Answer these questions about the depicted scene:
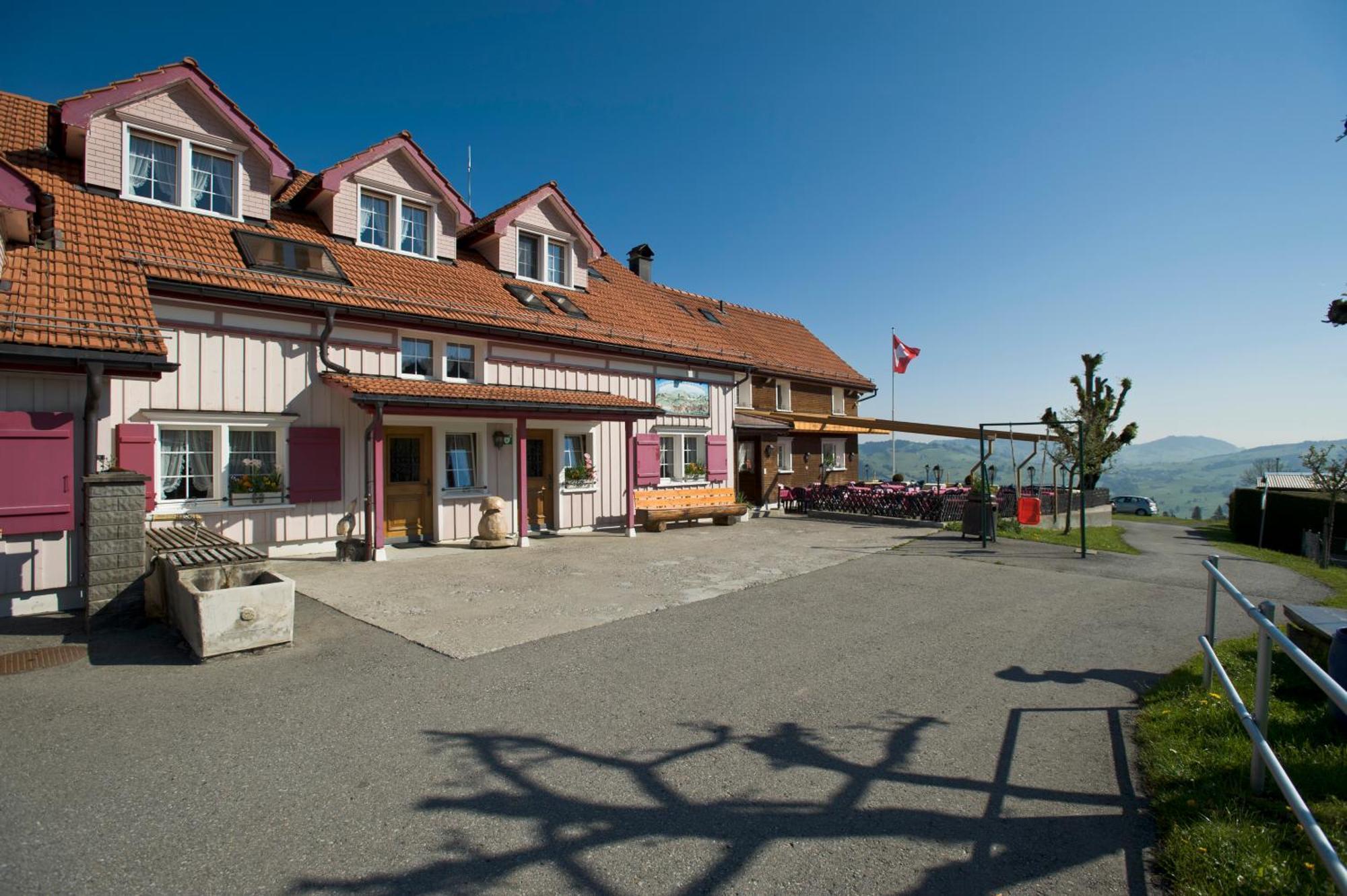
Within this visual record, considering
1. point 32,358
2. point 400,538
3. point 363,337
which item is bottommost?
point 400,538

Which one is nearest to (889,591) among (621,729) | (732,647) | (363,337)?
(732,647)

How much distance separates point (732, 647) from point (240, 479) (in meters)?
8.37

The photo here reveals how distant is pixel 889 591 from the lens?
9.42 metres

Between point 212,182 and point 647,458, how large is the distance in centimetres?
1011

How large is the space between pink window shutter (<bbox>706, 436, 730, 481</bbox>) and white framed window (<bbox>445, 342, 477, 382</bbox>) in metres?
7.26

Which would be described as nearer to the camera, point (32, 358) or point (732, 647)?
point (732, 647)

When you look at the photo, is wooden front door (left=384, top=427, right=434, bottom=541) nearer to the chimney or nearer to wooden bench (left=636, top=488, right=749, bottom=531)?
wooden bench (left=636, top=488, right=749, bottom=531)

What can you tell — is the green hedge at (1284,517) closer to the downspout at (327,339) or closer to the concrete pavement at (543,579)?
A: the concrete pavement at (543,579)

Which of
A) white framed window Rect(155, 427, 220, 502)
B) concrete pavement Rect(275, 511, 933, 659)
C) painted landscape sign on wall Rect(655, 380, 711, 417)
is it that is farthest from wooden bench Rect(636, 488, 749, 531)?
white framed window Rect(155, 427, 220, 502)

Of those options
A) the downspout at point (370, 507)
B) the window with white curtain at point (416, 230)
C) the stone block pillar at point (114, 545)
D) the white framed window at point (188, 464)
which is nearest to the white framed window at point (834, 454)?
the window with white curtain at point (416, 230)

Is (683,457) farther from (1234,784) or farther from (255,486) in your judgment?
(1234,784)

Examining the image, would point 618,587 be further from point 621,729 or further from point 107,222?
point 107,222

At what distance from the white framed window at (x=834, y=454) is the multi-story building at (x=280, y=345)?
10.3m

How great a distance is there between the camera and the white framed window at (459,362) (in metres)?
13.2
